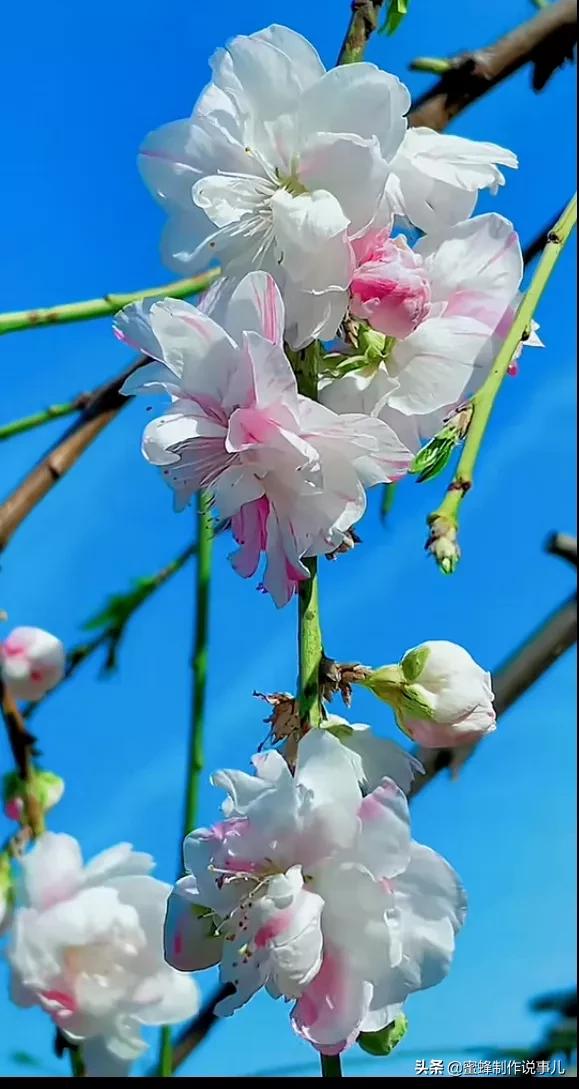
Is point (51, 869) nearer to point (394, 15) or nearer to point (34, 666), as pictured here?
point (34, 666)

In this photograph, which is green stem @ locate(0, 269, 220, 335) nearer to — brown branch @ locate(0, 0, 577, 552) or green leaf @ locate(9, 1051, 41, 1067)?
brown branch @ locate(0, 0, 577, 552)

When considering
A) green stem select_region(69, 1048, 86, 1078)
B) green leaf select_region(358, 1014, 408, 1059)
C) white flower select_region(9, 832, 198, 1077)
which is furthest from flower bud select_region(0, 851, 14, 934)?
green leaf select_region(358, 1014, 408, 1059)

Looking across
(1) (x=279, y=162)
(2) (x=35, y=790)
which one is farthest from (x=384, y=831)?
(2) (x=35, y=790)

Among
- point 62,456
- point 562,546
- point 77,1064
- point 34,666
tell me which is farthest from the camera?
point 562,546

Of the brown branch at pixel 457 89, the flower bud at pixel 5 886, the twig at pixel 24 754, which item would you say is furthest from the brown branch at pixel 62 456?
the flower bud at pixel 5 886

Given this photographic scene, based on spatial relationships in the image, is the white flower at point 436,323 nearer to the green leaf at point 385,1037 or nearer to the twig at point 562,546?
the green leaf at point 385,1037

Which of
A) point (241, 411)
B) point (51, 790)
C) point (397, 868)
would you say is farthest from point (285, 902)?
point (51, 790)
